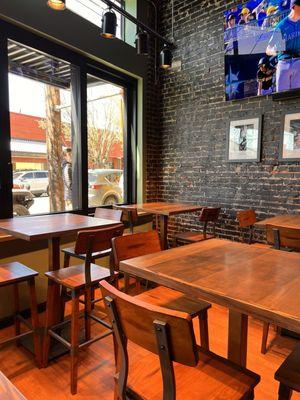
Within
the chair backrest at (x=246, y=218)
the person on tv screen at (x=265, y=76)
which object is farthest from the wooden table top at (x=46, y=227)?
the person on tv screen at (x=265, y=76)

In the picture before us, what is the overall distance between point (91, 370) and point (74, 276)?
0.65 metres

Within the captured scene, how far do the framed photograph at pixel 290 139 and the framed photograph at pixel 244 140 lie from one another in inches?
11.1

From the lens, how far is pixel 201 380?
107cm

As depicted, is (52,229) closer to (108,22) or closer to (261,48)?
(108,22)

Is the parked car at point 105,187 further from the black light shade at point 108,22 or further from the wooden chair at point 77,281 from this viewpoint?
the wooden chair at point 77,281

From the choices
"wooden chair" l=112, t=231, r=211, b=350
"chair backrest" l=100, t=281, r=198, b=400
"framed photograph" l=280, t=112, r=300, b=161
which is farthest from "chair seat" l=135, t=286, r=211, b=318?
"framed photograph" l=280, t=112, r=300, b=161

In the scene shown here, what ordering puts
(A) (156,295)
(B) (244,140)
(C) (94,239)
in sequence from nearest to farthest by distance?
(A) (156,295) < (C) (94,239) < (B) (244,140)

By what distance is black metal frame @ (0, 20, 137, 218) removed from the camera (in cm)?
274

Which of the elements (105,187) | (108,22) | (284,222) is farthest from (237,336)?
(105,187)

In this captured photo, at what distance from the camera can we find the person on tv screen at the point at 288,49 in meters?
3.13

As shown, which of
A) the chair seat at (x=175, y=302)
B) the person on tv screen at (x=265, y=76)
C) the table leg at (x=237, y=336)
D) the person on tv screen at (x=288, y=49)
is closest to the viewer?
the table leg at (x=237, y=336)

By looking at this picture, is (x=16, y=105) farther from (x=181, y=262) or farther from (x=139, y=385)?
(x=139, y=385)

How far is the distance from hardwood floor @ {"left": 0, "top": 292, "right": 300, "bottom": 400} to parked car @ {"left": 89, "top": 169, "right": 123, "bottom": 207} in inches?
73.4

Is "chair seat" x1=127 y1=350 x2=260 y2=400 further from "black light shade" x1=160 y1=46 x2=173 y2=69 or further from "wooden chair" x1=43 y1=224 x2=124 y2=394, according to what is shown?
"black light shade" x1=160 y1=46 x2=173 y2=69
